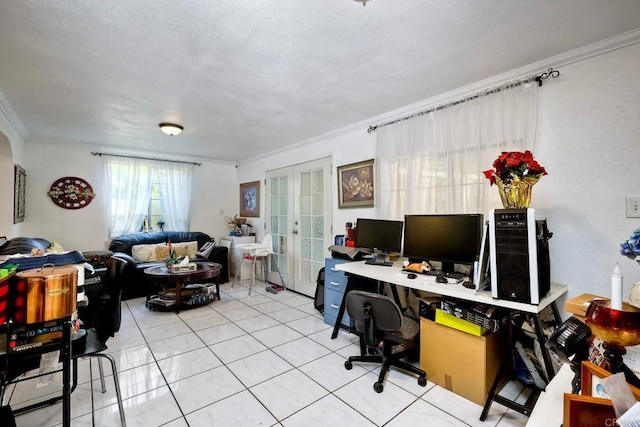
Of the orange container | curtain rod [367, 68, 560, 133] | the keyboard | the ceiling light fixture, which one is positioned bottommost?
the keyboard

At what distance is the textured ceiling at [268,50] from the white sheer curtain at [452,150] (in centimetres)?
25

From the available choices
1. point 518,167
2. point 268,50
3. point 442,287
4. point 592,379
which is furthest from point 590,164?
point 268,50

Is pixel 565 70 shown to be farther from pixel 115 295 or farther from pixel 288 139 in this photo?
pixel 115 295

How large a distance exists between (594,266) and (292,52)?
99.1 inches

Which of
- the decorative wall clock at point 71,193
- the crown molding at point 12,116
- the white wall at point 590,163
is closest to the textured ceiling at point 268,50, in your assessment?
the crown molding at point 12,116

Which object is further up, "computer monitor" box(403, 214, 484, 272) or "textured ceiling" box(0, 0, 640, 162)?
"textured ceiling" box(0, 0, 640, 162)

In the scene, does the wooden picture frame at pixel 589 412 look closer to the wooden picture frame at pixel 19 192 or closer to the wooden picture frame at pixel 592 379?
the wooden picture frame at pixel 592 379

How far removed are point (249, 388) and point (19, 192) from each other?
13.4ft

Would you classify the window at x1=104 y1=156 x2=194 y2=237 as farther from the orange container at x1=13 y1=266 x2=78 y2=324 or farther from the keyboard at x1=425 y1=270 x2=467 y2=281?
the keyboard at x1=425 y1=270 x2=467 y2=281

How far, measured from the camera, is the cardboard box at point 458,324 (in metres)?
1.84

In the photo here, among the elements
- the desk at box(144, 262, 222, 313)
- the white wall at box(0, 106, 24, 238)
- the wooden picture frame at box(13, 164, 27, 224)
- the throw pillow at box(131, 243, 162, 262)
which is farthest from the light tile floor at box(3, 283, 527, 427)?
the wooden picture frame at box(13, 164, 27, 224)

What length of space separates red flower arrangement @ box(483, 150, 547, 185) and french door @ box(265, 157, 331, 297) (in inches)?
90.3

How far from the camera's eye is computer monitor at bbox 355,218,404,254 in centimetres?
271

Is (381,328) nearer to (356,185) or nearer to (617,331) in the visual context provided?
(617,331)
